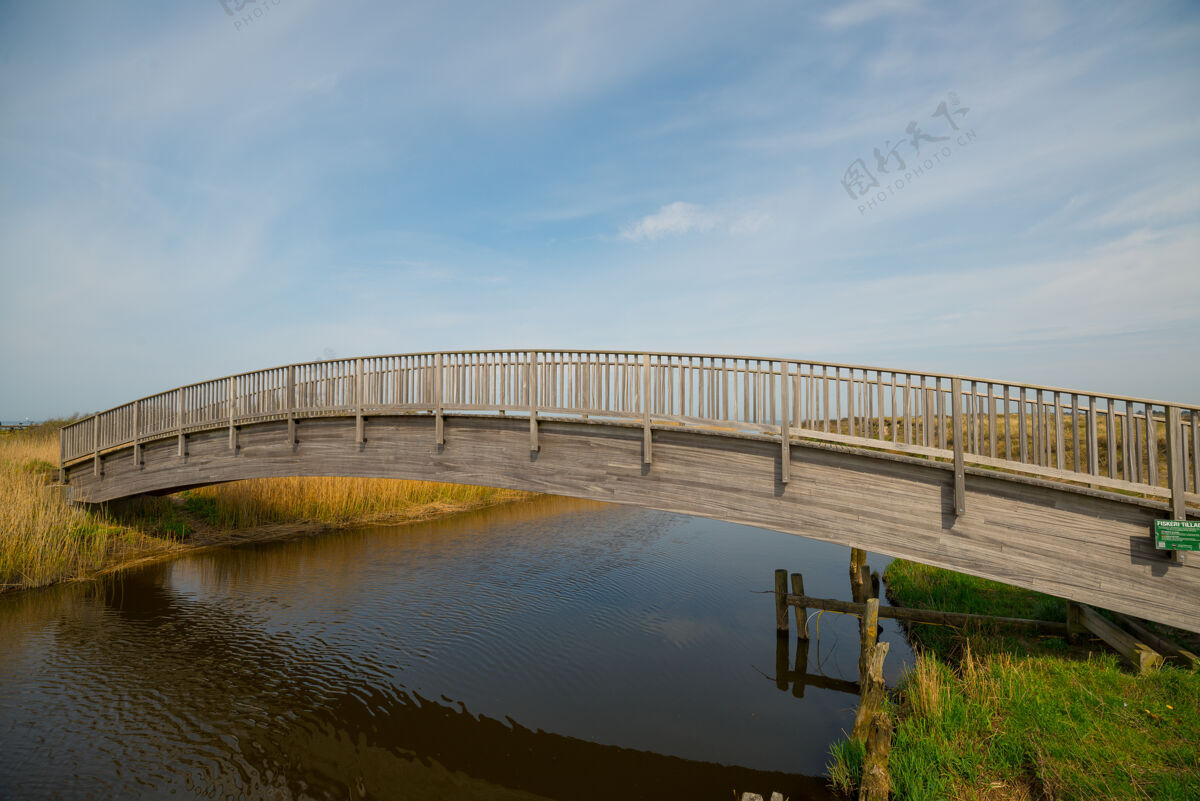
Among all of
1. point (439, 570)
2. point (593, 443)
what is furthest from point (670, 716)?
point (439, 570)

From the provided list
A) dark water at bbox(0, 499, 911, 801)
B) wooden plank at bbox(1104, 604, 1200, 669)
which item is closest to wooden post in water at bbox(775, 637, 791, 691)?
dark water at bbox(0, 499, 911, 801)

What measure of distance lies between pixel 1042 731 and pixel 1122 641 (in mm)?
2698

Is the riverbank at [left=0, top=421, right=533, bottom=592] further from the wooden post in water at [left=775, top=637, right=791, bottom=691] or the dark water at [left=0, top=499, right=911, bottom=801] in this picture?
the wooden post in water at [left=775, top=637, right=791, bottom=691]

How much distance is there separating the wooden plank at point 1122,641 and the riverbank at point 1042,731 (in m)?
0.20

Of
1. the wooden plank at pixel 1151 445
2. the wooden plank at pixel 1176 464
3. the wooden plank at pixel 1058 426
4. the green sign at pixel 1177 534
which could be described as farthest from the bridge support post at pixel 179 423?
the wooden plank at pixel 1176 464

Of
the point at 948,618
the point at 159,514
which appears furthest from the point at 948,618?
the point at 159,514

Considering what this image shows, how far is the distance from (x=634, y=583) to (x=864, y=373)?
8.70 metres

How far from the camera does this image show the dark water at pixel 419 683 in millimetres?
6746

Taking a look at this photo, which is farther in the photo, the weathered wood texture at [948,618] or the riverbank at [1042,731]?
the weathered wood texture at [948,618]

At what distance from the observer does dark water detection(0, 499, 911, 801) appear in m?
6.75

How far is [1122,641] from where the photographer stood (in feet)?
23.7

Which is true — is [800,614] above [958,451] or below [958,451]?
below

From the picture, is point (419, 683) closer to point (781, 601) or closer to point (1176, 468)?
point (781, 601)

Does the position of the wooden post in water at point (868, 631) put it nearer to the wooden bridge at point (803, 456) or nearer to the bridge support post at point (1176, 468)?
the wooden bridge at point (803, 456)
